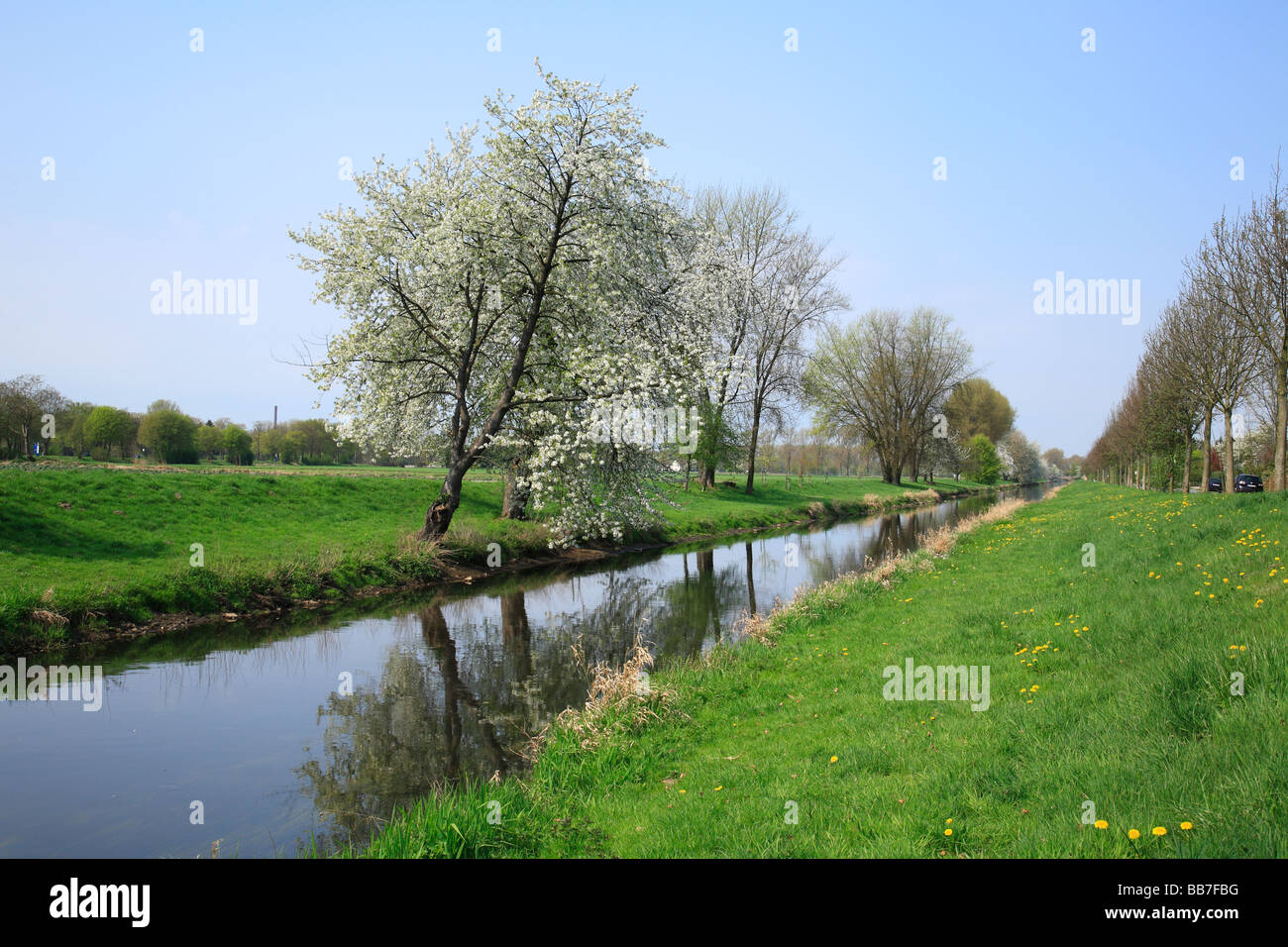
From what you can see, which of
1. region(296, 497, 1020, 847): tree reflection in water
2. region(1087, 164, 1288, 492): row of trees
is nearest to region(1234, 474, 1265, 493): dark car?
region(1087, 164, 1288, 492): row of trees

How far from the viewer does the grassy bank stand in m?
4.61

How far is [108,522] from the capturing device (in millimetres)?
18438

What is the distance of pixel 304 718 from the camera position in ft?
33.2

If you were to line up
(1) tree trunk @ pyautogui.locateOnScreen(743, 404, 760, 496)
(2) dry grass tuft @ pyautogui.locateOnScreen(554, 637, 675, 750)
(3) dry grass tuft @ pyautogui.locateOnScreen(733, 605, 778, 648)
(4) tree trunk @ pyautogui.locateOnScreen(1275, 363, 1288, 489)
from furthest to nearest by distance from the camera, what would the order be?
1. (1) tree trunk @ pyautogui.locateOnScreen(743, 404, 760, 496)
2. (4) tree trunk @ pyautogui.locateOnScreen(1275, 363, 1288, 489)
3. (3) dry grass tuft @ pyautogui.locateOnScreen(733, 605, 778, 648)
4. (2) dry grass tuft @ pyautogui.locateOnScreen(554, 637, 675, 750)

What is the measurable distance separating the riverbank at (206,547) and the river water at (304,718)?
3.60 feet

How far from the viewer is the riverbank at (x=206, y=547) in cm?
1376

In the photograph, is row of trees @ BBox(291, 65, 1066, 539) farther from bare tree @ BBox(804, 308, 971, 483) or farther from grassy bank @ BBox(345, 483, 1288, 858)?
bare tree @ BBox(804, 308, 971, 483)

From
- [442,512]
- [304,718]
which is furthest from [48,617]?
[442,512]

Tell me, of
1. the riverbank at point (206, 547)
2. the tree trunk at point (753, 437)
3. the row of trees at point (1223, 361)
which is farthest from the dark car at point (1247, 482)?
the riverbank at point (206, 547)

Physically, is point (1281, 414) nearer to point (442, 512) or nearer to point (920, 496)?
point (442, 512)

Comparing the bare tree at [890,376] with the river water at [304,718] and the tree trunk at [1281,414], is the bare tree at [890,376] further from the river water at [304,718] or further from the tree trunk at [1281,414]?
the river water at [304,718]

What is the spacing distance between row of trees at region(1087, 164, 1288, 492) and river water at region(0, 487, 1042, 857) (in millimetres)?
19322

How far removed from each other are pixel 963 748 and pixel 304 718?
844 centimetres
